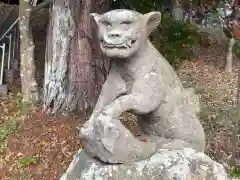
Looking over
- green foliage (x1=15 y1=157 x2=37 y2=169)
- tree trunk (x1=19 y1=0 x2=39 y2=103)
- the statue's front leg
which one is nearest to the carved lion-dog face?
the statue's front leg

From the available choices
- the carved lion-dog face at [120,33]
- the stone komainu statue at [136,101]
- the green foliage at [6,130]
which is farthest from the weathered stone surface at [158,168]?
the green foliage at [6,130]

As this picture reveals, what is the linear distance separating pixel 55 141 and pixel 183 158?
2.56 meters

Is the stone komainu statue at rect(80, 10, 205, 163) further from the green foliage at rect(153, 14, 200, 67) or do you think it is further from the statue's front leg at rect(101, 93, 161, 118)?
the green foliage at rect(153, 14, 200, 67)

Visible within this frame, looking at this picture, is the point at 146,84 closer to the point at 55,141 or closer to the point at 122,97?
the point at 122,97

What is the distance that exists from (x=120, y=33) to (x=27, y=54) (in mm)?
3087

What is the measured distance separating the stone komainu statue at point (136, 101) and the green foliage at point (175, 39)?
3.78m

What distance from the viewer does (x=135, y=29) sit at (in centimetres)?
230

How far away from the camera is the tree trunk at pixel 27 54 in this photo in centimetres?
512

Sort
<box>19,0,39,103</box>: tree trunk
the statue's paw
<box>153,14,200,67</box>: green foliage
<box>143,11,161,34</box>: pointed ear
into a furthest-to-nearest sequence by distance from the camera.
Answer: <box>153,14,200,67</box>: green foliage → <box>19,0,39,103</box>: tree trunk → <box>143,11,161,34</box>: pointed ear → the statue's paw

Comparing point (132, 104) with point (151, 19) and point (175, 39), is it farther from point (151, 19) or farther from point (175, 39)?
point (175, 39)

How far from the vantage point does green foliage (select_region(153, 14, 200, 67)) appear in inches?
251

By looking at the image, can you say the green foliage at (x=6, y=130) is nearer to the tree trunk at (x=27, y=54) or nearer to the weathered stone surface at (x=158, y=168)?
the tree trunk at (x=27, y=54)

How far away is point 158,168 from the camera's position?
2311mm

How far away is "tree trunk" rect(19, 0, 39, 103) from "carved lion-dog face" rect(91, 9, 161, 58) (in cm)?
296
